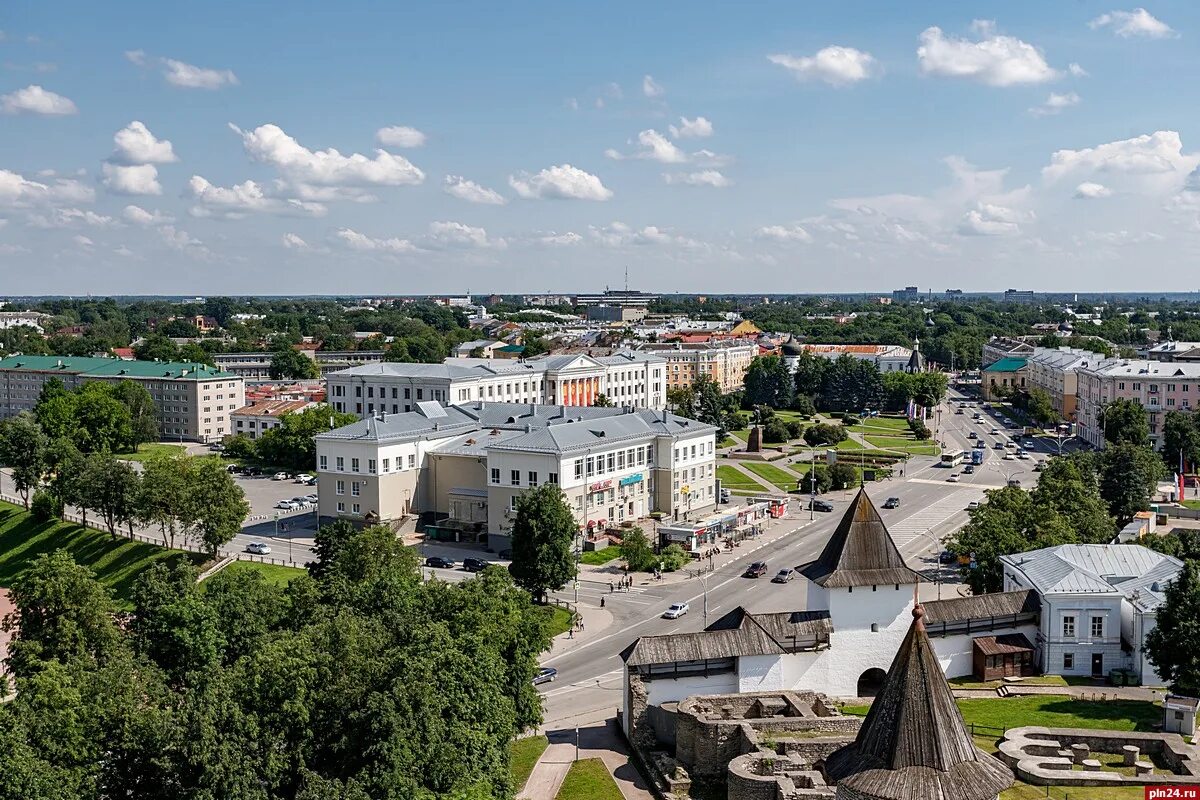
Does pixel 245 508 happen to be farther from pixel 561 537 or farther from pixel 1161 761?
pixel 1161 761

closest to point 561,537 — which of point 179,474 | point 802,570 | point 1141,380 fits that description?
point 802,570

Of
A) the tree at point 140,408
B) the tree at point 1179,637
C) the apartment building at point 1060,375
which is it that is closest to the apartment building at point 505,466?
the tree at point 1179,637

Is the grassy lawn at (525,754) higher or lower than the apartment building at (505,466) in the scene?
lower

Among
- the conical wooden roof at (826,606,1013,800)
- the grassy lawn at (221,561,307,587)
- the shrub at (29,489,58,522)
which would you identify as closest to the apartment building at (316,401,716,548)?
the grassy lawn at (221,561,307,587)

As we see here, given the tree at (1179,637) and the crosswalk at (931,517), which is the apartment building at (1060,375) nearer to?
the crosswalk at (931,517)

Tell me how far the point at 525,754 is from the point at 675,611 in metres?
21.1

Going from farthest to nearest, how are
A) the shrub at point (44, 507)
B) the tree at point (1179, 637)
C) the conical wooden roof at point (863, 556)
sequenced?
1. the shrub at point (44, 507)
2. the conical wooden roof at point (863, 556)
3. the tree at point (1179, 637)

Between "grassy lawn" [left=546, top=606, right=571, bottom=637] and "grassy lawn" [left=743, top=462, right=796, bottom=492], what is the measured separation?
44495 mm

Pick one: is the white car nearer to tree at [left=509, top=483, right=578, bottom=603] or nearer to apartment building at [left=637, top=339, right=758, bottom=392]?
tree at [left=509, top=483, right=578, bottom=603]

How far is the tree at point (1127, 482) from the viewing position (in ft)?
266

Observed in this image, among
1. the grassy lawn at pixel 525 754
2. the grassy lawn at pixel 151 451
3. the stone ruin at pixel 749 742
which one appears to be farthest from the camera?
the grassy lawn at pixel 151 451

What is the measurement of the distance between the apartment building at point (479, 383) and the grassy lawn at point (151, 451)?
1838 centimetres

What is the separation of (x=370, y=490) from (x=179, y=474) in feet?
42.8

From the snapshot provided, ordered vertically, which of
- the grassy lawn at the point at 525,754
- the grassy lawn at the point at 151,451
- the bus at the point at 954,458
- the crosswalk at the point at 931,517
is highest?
the bus at the point at 954,458
